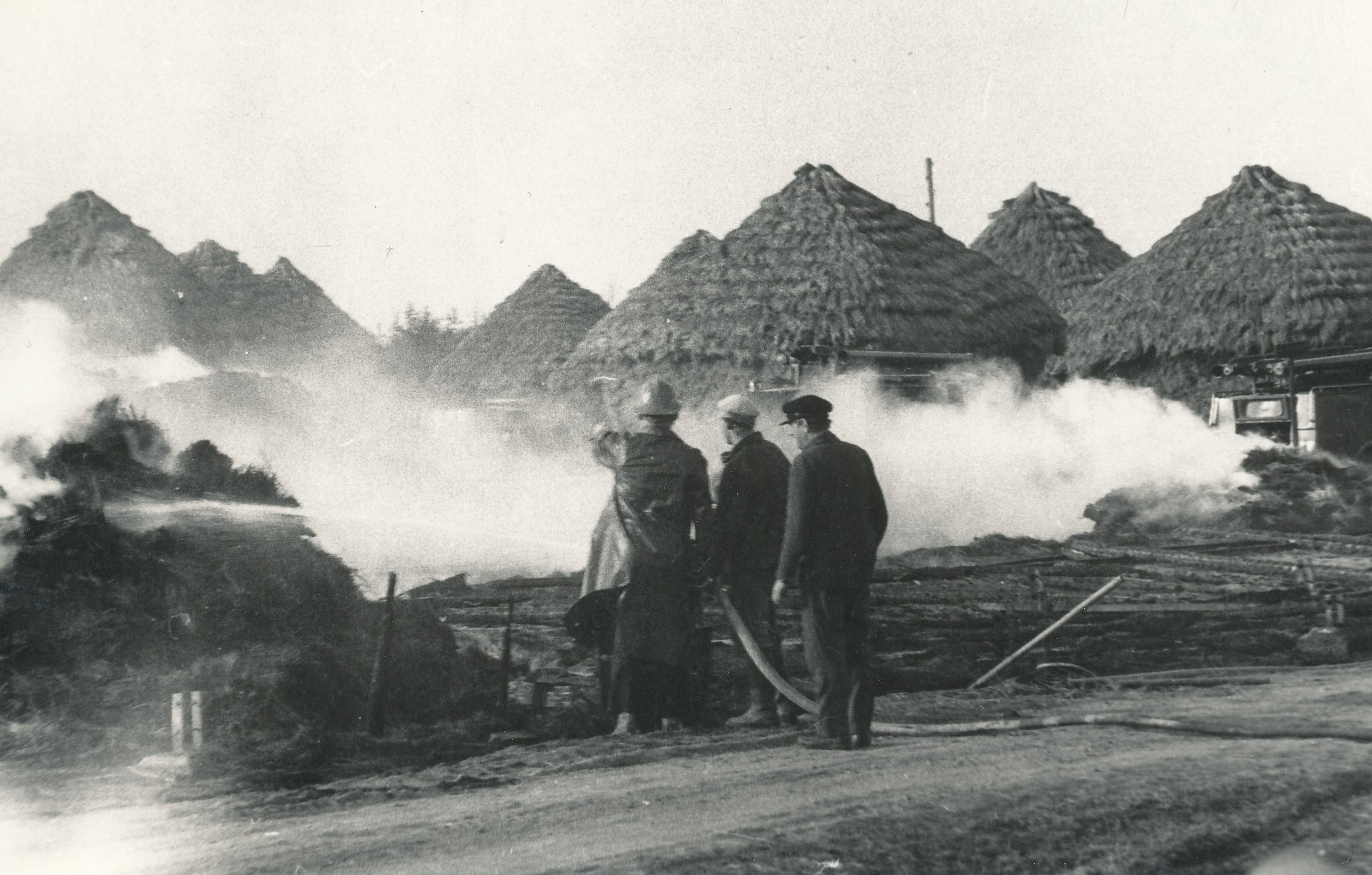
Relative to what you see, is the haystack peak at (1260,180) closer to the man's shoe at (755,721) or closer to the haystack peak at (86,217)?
the man's shoe at (755,721)

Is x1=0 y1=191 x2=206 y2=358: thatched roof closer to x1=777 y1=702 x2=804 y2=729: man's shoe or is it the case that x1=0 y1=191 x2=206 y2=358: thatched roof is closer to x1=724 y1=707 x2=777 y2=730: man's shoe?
x1=724 y1=707 x2=777 y2=730: man's shoe

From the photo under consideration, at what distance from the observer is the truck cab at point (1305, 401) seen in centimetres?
1329

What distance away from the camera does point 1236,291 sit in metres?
14.4

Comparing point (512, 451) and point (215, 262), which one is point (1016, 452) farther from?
point (215, 262)

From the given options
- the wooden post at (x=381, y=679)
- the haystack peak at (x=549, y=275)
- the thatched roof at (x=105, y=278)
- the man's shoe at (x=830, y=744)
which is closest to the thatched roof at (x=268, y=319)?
the thatched roof at (x=105, y=278)

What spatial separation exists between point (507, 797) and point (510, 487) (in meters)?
5.17

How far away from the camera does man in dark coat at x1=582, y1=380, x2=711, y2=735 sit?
19.0ft

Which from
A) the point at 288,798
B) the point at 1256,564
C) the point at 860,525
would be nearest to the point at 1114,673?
the point at 1256,564

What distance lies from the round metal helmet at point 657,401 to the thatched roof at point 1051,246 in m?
15.8

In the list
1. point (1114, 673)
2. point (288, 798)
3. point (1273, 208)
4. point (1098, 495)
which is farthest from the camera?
point (1273, 208)

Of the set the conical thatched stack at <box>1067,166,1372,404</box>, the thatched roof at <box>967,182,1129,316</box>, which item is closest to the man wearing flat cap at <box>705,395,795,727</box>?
the conical thatched stack at <box>1067,166,1372,404</box>

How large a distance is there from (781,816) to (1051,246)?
757 inches

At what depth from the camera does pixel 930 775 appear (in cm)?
481

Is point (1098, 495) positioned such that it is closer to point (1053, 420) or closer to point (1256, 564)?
point (1053, 420)
